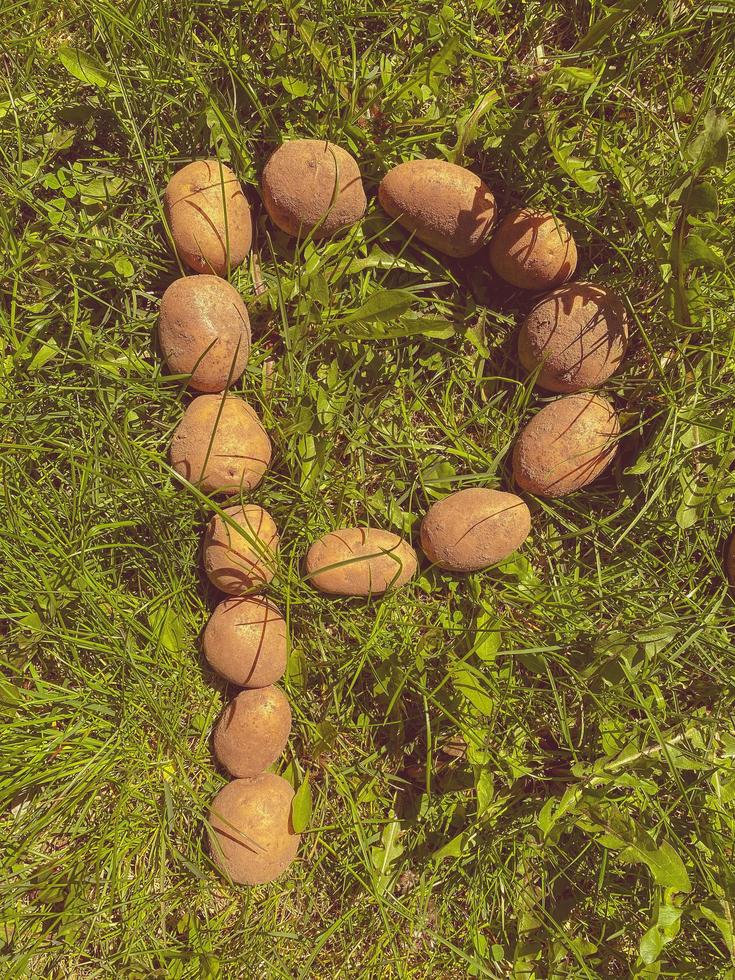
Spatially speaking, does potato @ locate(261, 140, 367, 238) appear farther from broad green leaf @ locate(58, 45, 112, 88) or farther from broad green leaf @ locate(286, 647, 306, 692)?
broad green leaf @ locate(286, 647, 306, 692)

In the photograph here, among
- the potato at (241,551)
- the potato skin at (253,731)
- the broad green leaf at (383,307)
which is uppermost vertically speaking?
the broad green leaf at (383,307)

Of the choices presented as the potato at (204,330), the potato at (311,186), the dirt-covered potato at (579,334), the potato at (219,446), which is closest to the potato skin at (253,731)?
the potato at (219,446)

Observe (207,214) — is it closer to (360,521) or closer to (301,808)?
(360,521)

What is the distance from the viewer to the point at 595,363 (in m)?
1.87

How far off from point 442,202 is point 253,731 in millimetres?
1471

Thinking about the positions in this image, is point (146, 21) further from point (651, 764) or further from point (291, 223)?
point (651, 764)

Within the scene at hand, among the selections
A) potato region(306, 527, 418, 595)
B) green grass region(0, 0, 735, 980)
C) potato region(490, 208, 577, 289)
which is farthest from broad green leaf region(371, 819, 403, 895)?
potato region(490, 208, 577, 289)

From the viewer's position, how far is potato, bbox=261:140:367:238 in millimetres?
1843

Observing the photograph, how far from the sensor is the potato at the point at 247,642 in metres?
1.82

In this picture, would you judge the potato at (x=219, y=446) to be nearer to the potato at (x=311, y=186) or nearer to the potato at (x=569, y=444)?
the potato at (x=311, y=186)

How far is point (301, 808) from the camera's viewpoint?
1887 millimetres

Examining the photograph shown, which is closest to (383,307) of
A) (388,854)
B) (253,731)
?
(253,731)

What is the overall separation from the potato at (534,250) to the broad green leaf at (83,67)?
3.82 feet

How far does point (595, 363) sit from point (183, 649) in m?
1.38
